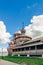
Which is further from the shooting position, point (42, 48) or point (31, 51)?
point (31, 51)

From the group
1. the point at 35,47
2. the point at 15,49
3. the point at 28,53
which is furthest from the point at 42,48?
the point at 15,49

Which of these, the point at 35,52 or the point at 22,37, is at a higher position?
the point at 22,37

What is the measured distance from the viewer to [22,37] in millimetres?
89750

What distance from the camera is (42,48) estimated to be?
5278cm

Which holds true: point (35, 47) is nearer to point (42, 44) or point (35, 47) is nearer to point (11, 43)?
point (42, 44)

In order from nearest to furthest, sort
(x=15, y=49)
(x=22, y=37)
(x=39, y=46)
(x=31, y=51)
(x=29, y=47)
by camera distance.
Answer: (x=39, y=46), (x=31, y=51), (x=29, y=47), (x=15, y=49), (x=22, y=37)

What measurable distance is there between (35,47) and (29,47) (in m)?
6.43

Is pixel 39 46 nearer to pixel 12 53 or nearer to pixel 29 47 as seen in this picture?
pixel 29 47

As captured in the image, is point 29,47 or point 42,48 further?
point 29,47

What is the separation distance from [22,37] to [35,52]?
34.0m

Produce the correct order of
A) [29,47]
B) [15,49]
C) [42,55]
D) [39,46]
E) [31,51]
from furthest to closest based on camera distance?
1. [15,49]
2. [29,47]
3. [31,51]
4. [39,46]
5. [42,55]

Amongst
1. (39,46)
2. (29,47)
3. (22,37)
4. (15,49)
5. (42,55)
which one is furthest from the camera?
(22,37)

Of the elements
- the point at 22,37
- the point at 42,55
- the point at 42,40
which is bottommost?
the point at 42,55

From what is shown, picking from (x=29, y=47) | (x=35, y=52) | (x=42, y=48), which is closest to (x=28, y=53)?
(x=29, y=47)
